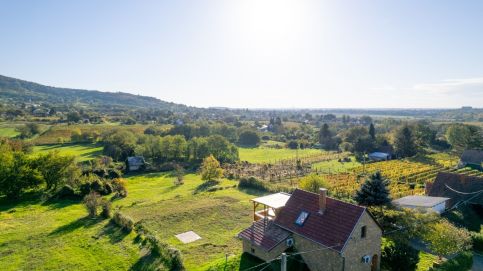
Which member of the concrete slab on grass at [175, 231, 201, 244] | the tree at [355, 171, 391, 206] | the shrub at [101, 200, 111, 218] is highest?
the tree at [355, 171, 391, 206]

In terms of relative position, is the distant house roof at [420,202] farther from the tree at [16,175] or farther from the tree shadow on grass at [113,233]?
the tree at [16,175]

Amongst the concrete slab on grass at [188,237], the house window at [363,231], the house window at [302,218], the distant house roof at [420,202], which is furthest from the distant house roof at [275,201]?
the distant house roof at [420,202]

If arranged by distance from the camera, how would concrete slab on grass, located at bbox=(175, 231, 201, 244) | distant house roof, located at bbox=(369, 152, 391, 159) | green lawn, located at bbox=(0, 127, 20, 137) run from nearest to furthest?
concrete slab on grass, located at bbox=(175, 231, 201, 244)
distant house roof, located at bbox=(369, 152, 391, 159)
green lawn, located at bbox=(0, 127, 20, 137)

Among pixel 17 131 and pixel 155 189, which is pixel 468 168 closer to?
pixel 155 189

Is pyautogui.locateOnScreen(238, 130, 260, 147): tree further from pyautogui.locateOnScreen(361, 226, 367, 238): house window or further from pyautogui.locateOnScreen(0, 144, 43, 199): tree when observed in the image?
pyautogui.locateOnScreen(361, 226, 367, 238): house window

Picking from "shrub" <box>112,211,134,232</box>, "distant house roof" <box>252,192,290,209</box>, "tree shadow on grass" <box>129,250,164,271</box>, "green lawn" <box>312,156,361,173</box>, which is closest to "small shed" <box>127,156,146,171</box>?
"shrub" <box>112,211,134,232</box>

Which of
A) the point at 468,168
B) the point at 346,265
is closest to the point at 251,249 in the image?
the point at 346,265
